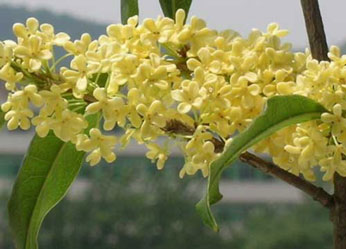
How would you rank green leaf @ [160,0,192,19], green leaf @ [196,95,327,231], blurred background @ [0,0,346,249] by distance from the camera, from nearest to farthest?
green leaf @ [196,95,327,231], green leaf @ [160,0,192,19], blurred background @ [0,0,346,249]

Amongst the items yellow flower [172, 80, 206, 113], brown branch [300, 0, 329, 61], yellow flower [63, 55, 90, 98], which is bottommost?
brown branch [300, 0, 329, 61]

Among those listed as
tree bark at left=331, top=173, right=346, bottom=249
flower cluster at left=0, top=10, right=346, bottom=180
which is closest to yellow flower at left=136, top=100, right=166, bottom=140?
flower cluster at left=0, top=10, right=346, bottom=180

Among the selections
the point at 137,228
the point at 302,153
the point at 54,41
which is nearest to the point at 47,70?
the point at 54,41

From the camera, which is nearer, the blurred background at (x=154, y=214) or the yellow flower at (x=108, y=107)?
the yellow flower at (x=108, y=107)

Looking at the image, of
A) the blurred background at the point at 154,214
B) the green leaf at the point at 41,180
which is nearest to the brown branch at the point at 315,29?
the green leaf at the point at 41,180

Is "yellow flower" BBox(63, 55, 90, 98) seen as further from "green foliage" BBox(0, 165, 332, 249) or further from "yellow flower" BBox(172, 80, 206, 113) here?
"green foliage" BBox(0, 165, 332, 249)

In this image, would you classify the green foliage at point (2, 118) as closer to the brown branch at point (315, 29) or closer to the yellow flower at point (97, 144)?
the yellow flower at point (97, 144)

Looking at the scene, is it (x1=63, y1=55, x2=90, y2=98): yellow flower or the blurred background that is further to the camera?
the blurred background
